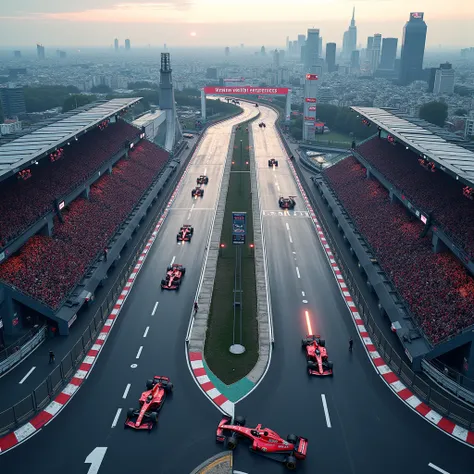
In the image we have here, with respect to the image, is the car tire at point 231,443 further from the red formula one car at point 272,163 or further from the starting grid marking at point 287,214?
the red formula one car at point 272,163

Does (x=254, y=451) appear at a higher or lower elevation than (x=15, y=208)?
lower

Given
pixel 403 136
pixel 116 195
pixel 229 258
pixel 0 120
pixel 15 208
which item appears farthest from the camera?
pixel 0 120

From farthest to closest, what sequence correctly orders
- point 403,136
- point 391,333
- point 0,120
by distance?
point 0,120 → point 403,136 → point 391,333

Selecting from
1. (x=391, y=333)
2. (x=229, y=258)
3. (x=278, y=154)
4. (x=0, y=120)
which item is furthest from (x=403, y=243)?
(x=0, y=120)

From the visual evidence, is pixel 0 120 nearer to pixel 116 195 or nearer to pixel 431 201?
pixel 116 195

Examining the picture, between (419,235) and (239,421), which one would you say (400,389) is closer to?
(239,421)

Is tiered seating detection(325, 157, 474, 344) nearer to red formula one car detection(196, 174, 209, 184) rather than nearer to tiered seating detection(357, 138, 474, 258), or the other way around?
tiered seating detection(357, 138, 474, 258)
